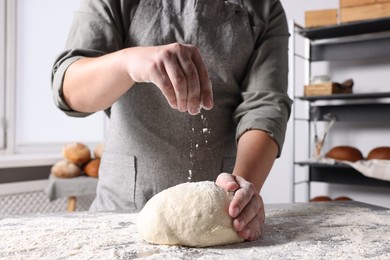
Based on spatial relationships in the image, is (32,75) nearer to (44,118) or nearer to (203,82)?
(44,118)

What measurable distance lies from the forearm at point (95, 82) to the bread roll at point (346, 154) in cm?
178

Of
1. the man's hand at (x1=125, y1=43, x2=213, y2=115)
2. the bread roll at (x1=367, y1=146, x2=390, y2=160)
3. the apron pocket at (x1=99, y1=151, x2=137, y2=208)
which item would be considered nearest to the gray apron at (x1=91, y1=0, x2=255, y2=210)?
the apron pocket at (x1=99, y1=151, x2=137, y2=208)

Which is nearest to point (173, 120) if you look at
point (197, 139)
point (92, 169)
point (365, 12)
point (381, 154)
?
point (197, 139)

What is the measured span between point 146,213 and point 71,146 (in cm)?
175

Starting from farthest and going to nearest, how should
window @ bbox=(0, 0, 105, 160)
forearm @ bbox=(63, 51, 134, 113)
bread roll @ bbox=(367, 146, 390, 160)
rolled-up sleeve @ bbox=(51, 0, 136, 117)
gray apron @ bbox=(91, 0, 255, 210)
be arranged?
window @ bbox=(0, 0, 105, 160)
bread roll @ bbox=(367, 146, 390, 160)
gray apron @ bbox=(91, 0, 255, 210)
rolled-up sleeve @ bbox=(51, 0, 136, 117)
forearm @ bbox=(63, 51, 134, 113)

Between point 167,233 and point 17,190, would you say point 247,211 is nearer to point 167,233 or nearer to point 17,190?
point 167,233

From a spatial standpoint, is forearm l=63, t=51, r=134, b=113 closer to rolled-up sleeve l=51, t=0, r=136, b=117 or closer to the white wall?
rolled-up sleeve l=51, t=0, r=136, b=117

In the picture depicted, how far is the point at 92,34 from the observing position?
1015 millimetres

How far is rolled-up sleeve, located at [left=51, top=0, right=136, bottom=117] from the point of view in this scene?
97cm

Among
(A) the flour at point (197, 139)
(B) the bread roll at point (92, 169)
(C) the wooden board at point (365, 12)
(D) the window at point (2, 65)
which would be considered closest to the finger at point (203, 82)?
(A) the flour at point (197, 139)

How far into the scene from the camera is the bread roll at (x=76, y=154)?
95.3 inches

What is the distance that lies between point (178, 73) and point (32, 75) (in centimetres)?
234

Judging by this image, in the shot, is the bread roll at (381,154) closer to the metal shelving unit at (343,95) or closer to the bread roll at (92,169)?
the metal shelving unit at (343,95)

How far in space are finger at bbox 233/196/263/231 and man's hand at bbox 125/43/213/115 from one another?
0.20 metres
